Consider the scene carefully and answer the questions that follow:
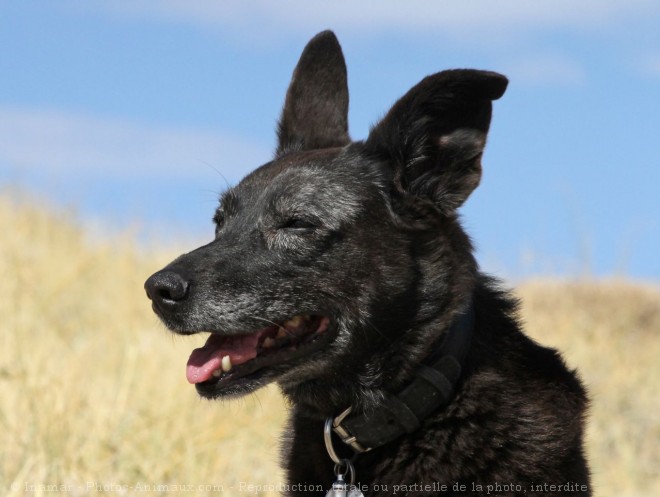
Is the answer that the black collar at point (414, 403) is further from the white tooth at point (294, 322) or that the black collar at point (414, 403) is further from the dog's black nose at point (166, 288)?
the dog's black nose at point (166, 288)

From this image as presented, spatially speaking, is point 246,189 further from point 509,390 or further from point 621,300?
point 621,300

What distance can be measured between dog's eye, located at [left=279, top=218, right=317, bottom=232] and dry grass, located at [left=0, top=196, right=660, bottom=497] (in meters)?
1.91

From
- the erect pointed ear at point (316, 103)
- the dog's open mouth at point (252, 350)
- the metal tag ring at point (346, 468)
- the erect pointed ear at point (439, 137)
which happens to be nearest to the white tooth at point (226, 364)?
the dog's open mouth at point (252, 350)

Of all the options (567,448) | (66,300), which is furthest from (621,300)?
(567,448)

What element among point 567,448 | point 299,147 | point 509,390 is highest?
point 299,147

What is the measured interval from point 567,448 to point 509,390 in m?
0.29

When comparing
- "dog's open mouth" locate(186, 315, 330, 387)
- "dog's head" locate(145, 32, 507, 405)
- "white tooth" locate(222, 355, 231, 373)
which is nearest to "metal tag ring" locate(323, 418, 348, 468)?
"dog's head" locate(145, 32, 507, 405)

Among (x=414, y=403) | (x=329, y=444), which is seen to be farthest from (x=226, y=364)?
(x=414, y=403)

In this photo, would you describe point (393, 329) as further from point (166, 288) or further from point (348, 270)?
point (166, 288)

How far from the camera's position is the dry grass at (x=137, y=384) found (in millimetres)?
5152

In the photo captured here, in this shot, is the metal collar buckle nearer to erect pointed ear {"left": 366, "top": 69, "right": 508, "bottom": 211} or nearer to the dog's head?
the dog's head

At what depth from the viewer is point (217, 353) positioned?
351 centimetres

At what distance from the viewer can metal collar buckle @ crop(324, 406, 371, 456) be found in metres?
3.38

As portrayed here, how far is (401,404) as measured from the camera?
3.34m
